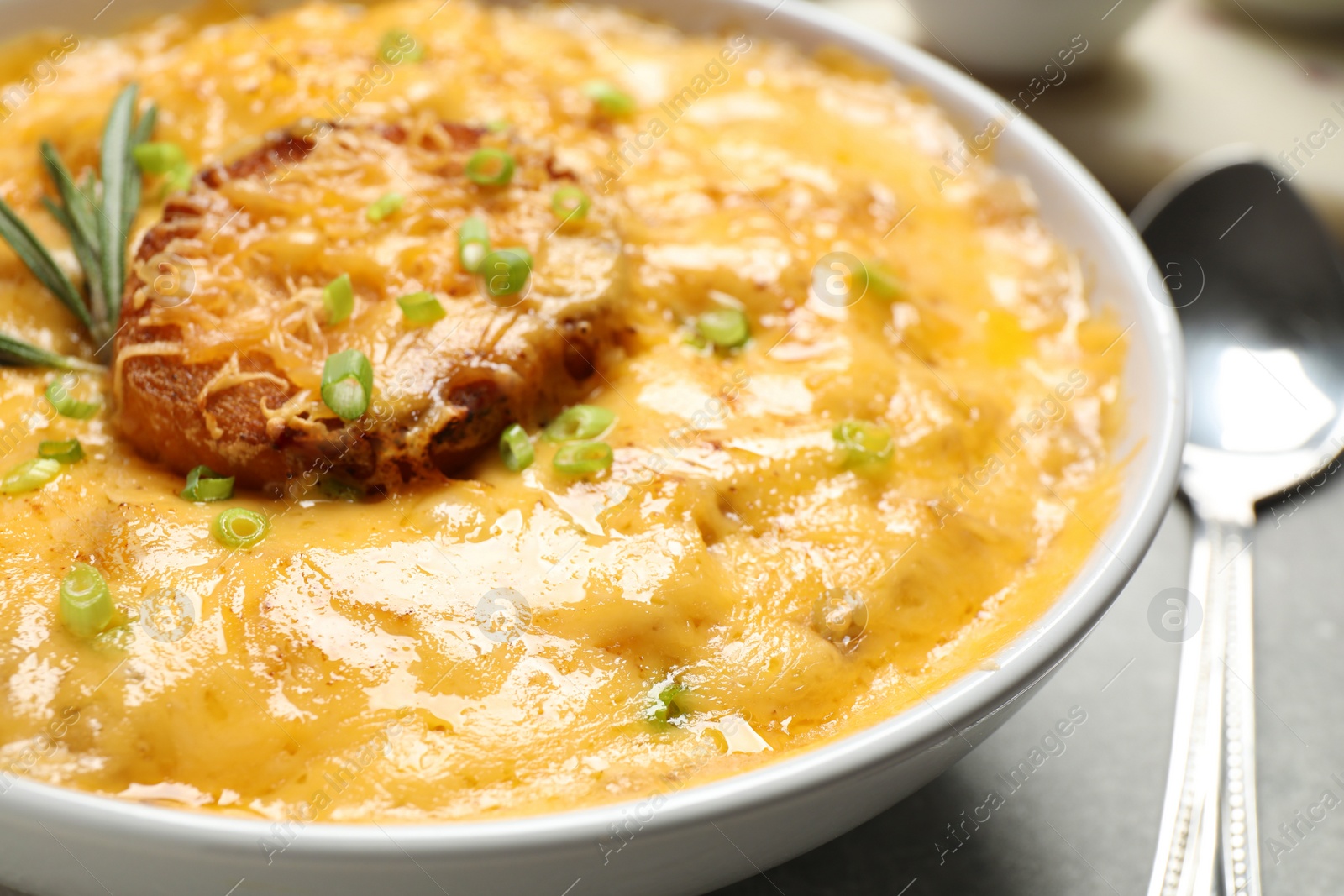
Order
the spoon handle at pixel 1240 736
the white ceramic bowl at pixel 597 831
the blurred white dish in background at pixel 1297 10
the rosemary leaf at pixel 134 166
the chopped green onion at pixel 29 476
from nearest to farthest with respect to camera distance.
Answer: the white ceramic bowl at pixel 597 831 → the chopped green onion at pixel 29 476 → the spoon handle at pixel 1240 736 → the rosemary leaf at pixel 134 166 → the blurred white dish in background at pixel 1297 10

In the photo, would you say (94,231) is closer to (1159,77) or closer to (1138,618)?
(1138,618)

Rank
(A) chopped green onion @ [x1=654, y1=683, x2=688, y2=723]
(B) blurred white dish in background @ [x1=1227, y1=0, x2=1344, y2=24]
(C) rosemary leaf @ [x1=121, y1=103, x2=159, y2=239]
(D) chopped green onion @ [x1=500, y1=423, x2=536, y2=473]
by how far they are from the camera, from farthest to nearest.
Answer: (B) blurred white dish in background @ [x1=1227, y1=0, x2=1344, y2=24]
(C) rosemary leaf @ [x1=121, y1=103, x2=159, y2=239]
(D) chopped green onion @ [x1=500, y1=423, x2=536, y2=473]
(A) chopped green onion @ [x1=654, y1=683, x2=688, y2=723]

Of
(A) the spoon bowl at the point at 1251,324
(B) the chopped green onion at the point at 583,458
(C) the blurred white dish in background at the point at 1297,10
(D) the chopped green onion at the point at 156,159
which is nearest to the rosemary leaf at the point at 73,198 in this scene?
(D) the chopped green onion at the point at 156,159

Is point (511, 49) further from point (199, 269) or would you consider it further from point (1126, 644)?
point (1126, 644)

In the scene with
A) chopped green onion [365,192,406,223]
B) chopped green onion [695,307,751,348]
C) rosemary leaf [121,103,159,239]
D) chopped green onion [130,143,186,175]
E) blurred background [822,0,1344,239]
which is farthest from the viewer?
blurred background [822,0,1344,239]

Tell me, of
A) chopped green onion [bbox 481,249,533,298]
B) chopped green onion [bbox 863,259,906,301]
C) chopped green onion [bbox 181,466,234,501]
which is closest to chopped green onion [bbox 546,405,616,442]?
chopped green onion [bbox 481,249,533,298]

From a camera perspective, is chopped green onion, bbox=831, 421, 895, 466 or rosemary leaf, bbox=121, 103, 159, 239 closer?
chopped green onion, bbox=831, 421, 895, 466

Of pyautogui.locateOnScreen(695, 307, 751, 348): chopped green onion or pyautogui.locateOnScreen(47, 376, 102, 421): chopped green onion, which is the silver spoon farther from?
pyautogui.locateOnScreen(47, 376, 102, 421): chopped green onion

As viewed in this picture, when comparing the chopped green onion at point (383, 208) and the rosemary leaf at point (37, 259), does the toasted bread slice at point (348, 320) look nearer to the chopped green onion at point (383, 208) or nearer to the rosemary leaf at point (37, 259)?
the chopped green onion at point (383, 208)
